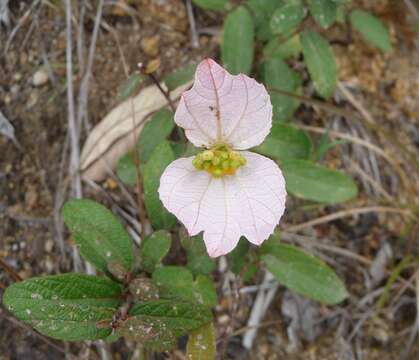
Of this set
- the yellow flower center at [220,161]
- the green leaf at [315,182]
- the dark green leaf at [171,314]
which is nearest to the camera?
the yellow flower center at [220,161]

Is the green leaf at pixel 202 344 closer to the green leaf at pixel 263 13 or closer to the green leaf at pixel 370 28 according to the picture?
the green leaf at pixel 263 13

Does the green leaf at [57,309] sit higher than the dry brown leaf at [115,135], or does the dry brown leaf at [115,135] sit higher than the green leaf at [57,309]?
the dry brown leaf at [115,135]

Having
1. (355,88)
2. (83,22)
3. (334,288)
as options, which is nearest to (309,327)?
(334,288)

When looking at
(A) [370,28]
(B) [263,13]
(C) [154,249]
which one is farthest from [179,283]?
(A) [370,28]

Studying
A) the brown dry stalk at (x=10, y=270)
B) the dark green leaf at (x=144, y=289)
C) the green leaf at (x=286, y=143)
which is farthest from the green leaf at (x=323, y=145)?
the brown dry stalk at (x=10, y=270)

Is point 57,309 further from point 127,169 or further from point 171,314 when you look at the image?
point 127,169

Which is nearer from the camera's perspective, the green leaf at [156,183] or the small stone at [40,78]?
the green leaf at [156,183]

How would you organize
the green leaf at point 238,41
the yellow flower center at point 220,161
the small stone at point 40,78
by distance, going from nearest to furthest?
the yellow flower center at point 220,161 → the green leaf at point 238,41 → the small stone at point 40,78
